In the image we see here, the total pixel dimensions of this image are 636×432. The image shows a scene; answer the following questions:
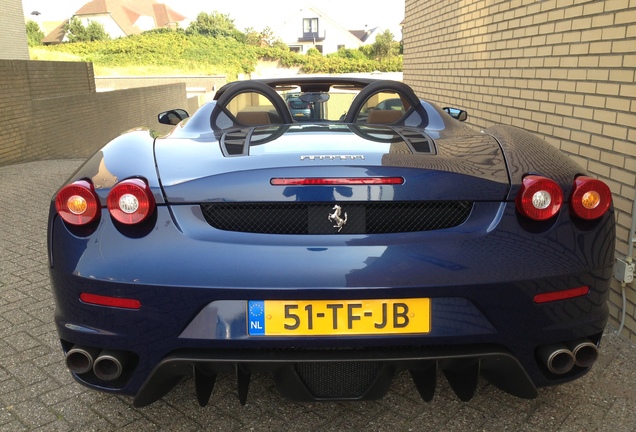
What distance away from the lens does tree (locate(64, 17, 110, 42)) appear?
194ft

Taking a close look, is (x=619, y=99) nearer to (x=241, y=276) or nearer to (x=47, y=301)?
(x=241, y=276)

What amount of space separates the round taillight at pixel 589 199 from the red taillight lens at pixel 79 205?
5.29 ft

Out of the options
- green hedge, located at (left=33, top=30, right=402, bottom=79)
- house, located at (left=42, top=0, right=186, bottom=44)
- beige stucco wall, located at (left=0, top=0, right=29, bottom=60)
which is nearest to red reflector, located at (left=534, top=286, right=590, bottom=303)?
beige stucco wall, located at (left=0, top=0, right=29, bottom=60)

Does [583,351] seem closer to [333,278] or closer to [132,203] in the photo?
[333,278]

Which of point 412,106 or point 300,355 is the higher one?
point 412,106

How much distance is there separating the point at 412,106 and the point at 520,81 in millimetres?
2136

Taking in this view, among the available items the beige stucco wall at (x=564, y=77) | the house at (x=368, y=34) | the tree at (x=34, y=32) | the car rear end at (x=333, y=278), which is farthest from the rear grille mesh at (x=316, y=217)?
the house at (x=368, y=34)

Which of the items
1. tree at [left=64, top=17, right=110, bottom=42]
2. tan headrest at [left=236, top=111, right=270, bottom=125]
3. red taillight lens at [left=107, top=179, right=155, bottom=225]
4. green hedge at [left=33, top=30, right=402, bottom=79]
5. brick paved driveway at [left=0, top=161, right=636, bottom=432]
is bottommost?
brick paved driveway at [left=0, top=161, right=636, bottom=432]

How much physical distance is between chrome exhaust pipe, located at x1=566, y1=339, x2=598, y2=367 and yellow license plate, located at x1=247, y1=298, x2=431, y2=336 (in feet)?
1.91

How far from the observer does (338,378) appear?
6.46ft

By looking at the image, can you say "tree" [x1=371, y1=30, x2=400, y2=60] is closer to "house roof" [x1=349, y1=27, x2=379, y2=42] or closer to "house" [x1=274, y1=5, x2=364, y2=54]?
"house" [x1=274, y1=5, x2=364, y2=54]

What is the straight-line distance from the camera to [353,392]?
6.53 feet

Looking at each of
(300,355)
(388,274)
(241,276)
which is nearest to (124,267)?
(241,276)

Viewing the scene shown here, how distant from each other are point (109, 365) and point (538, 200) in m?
1.54
